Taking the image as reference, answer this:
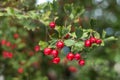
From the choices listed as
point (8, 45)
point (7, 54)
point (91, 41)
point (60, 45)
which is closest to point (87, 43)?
point (91, 41)

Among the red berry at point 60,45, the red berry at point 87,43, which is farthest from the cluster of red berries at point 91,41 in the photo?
the red berry at point 60,45

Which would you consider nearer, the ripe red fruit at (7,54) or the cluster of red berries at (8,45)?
the cluster of red berries at (8,45)

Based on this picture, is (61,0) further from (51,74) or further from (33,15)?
(51,74)

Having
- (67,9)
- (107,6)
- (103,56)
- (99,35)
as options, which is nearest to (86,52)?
(99,35)

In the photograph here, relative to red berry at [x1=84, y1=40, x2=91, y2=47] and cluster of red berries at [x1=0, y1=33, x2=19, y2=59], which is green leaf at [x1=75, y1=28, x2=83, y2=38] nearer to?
red berry at [x1=84, y1=40, x2=91, y2=47]

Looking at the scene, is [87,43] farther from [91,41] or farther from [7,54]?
[7,54]

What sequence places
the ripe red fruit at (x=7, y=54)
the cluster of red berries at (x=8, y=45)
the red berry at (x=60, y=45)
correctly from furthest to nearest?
the ripe red fruit at (x=7, y=54)
the cluster of red berries at (x=8, y=45)
the red berry at (x=60, y=45)

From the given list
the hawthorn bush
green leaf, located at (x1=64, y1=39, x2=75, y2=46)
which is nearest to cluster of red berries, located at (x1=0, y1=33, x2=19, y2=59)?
the hawthorn bush

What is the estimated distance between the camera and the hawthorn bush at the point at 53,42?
8.65 ft

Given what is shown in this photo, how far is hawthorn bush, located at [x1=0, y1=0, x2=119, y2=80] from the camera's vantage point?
8.65ft

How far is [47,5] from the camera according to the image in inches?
133

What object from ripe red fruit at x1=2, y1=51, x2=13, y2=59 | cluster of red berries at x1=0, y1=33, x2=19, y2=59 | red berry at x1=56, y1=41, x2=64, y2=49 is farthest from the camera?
ripe red fruit at x1=2, y1=51, x2=13, y2=59

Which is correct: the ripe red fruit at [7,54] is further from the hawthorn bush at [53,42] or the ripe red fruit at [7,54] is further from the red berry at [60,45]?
the red berry at [60,45]

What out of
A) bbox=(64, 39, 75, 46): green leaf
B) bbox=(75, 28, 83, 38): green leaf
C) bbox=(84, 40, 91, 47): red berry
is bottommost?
bbox=(84, 40, 91, 47): red berry
